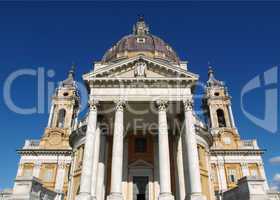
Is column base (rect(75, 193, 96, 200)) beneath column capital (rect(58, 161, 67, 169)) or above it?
beneath

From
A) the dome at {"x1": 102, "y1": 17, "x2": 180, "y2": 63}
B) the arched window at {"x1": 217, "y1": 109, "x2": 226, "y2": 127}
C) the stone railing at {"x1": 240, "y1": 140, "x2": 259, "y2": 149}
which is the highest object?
the dome at {"x1": 102, "y1": 17, "x2": 180, "y2": 63}

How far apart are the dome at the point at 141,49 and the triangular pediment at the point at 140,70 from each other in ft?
42.9

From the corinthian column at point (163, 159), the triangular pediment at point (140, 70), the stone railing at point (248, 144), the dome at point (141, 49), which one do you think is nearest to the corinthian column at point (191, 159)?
the corinthian column at point (163, 159)

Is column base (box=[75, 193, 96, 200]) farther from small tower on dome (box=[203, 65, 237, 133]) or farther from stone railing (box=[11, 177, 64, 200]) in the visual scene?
small tower on dome (box=[203, 65, 237, 133])

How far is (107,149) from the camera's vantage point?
81.7ft

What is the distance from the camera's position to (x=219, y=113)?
152ft

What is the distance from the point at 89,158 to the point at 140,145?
771 cm

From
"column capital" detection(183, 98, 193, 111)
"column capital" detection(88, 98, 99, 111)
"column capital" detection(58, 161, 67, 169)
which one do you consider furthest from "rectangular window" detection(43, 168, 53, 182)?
"column capital" detection(183, 98, 193, 111)

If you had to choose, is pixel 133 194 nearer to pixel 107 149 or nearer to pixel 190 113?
pixel 107 149

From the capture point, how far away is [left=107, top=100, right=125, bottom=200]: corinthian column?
1806 centimetres

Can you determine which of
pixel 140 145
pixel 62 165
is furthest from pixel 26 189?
pixel 62 165

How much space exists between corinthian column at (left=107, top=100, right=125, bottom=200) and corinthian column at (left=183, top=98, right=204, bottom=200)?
16.6ft

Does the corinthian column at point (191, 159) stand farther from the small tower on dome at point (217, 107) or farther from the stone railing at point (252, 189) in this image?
the small tower on dome at point (217, 107)

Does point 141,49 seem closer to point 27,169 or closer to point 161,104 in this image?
point 161,104
